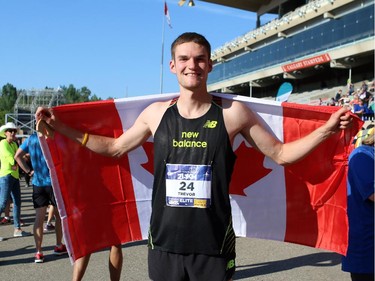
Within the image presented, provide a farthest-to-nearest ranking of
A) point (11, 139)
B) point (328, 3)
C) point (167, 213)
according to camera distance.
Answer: point (328, 3)
point (11, 139)
point (167, 213)

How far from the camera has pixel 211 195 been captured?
2678mm

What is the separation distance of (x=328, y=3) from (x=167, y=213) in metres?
35.2

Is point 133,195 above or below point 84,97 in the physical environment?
below

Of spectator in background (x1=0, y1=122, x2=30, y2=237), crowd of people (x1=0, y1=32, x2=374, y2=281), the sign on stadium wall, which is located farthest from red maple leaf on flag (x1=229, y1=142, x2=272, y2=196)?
the sign on stadium wall

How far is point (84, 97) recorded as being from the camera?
5817 inches

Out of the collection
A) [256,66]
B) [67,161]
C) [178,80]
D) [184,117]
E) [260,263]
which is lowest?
[260,263]

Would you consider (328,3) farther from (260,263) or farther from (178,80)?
(178,80)

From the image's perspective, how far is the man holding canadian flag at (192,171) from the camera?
2674 mm

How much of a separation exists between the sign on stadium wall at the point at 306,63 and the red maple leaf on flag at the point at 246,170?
3245 centimetres

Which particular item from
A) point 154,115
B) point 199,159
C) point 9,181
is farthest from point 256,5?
point 199,159

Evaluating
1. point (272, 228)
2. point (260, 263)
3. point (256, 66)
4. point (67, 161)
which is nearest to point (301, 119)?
point (272, 228)

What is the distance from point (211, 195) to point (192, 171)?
0.19 metres

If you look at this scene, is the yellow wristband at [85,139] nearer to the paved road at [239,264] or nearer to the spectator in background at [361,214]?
the spectator in background at [361,214]

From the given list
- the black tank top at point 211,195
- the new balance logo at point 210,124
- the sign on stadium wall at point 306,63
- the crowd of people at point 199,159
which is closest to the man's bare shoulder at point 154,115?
the crowd of people at point 199,159
